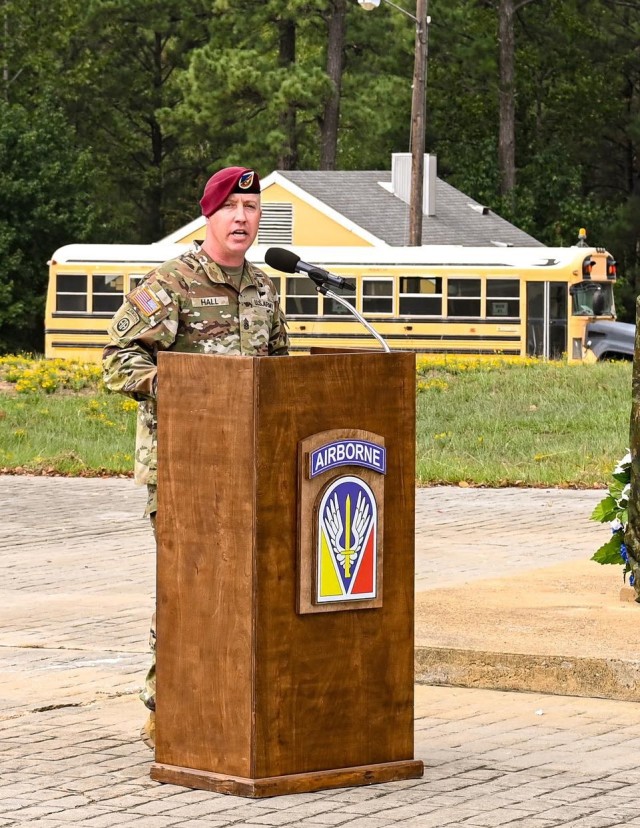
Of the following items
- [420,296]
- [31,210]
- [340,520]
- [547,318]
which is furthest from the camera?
[31,210]

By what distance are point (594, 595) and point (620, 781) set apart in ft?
10.6

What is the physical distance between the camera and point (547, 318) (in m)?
34.3

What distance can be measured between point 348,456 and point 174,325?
837 mm

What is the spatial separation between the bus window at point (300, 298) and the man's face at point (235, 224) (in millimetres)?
29039

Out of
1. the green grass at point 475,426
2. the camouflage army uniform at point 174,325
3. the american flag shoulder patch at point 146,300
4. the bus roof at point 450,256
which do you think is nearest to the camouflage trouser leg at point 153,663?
the camouflage army uniform at point 174,325

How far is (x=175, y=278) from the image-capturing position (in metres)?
6.25

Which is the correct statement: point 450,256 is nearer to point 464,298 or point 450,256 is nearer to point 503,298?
point 464,298

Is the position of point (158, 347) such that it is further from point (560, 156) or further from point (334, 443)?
point (560, 156)

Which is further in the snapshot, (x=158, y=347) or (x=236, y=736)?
(x=158, y=347)

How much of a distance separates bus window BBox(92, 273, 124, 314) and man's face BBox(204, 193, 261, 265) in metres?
31.6

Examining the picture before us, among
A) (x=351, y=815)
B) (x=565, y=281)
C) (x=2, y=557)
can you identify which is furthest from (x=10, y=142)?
(x=351, y=815)

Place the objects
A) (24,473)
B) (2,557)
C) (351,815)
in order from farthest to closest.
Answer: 1. (24,473)
2. (2,557)
3. (351,815)

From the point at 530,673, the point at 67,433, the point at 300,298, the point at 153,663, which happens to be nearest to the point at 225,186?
the point at 153,663

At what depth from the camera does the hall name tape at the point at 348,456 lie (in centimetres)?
573
